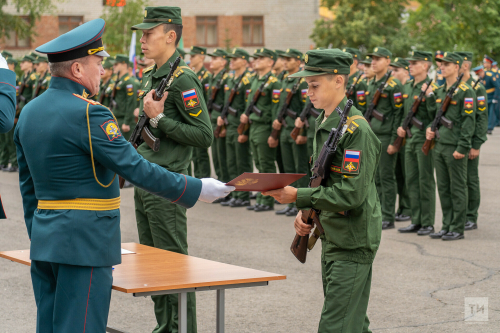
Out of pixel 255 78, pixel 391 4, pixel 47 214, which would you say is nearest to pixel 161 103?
pixel 47 214

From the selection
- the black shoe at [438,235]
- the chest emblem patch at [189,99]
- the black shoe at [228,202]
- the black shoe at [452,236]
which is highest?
the chest emblem patch at [189,99]

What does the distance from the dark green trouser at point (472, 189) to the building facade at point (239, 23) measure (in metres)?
30.3

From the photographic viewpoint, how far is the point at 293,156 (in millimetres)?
11398

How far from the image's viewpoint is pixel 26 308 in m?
5.97

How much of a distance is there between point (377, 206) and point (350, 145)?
0.44 metres

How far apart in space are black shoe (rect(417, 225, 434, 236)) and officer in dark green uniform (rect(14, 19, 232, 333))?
637cm

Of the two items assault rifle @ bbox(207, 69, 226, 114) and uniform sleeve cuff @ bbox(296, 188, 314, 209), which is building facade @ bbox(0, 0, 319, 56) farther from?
uniform sleeve cuff @ bbox(296, 188, 314, 209)

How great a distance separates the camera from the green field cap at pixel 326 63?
13.2ft

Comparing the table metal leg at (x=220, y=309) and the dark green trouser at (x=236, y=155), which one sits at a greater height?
the table metal leg at (x=220, y=309)

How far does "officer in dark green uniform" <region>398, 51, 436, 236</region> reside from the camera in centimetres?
925

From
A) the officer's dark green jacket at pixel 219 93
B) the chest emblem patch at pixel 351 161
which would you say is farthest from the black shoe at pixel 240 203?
the chest emblem patch at pixel 351 161

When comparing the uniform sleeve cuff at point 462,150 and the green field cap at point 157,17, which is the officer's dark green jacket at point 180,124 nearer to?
the green field cap at point 157,17

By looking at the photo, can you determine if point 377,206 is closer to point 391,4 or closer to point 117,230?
point 117,230

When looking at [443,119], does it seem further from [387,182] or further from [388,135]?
[387,182]
